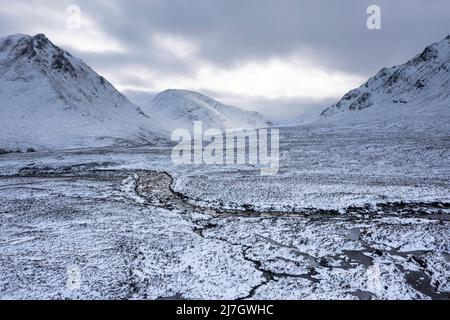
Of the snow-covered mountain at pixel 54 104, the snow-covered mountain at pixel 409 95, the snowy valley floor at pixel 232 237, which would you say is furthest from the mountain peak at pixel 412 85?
the snowy valley floor at pixel 232 237

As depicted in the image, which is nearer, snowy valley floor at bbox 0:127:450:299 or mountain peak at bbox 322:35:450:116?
snowy valley floor at bbox 0:127:450:299

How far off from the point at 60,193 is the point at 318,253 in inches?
976

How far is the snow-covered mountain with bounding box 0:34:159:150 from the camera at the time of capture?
101 meters

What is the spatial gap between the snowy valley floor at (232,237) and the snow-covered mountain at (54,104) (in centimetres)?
6555

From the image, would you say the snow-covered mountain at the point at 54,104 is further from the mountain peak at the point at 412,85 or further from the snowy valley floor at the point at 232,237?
the mountain peak at the point at 412,85

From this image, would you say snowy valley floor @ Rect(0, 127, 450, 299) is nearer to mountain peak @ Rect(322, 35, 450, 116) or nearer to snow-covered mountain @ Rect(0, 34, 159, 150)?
snow-covered mountain @ Rect(0, 34, 159, 150)

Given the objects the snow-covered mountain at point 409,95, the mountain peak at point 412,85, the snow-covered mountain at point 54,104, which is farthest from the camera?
the mountain peak at point 412,85

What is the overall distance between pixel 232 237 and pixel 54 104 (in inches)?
5518

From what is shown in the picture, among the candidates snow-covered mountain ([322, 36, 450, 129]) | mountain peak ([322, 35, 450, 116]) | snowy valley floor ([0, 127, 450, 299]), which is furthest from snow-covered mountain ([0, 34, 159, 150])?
mountain peak ([322, 35, 450, 116])

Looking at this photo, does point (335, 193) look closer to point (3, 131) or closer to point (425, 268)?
point (425, 268)

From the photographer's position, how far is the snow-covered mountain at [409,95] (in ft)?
332

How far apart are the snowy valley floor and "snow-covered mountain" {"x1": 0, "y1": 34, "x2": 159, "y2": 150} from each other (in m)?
65.6

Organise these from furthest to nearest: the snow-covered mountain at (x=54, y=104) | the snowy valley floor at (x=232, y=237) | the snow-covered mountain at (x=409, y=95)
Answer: the snow-covered mountain at (x=409, y=95) < the snow-covered mountain at (x=54, y=104) < the snowy valley floor at (x=232, y=237)
